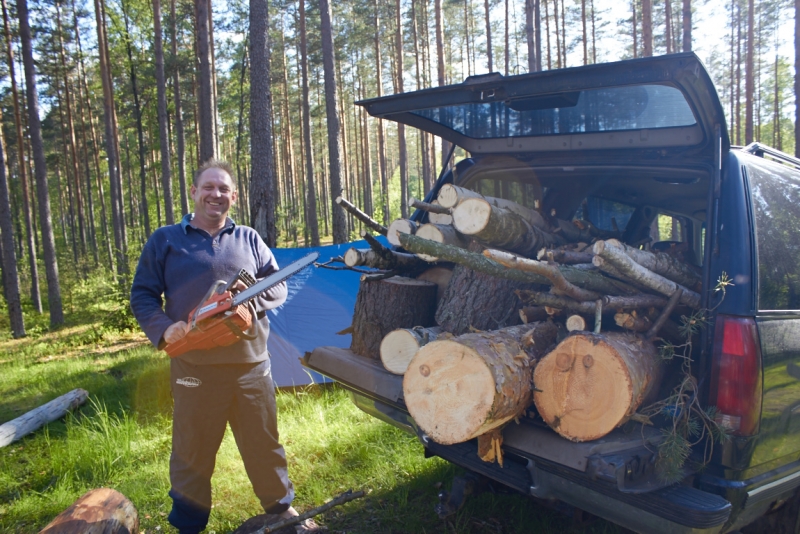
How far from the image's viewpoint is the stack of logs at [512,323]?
201cm

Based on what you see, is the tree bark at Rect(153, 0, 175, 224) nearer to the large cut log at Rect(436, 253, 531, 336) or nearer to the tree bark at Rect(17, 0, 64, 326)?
the tree bark at Rect(17, 0, 64, 326)

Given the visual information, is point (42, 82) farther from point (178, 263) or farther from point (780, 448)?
point (780, 448)

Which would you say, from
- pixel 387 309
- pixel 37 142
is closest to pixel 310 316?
pixel 387 309

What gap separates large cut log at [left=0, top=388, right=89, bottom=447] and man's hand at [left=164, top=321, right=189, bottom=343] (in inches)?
124

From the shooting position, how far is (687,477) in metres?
2.03

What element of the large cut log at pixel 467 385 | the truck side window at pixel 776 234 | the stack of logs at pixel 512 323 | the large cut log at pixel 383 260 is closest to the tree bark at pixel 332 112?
the large cut log at pixel 383 260

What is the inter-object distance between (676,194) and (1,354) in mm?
12761

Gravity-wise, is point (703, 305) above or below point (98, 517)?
above

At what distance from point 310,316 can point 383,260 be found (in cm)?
287

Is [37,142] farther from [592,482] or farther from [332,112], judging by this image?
[592,482]

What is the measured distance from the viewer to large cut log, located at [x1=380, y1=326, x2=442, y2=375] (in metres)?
2.58

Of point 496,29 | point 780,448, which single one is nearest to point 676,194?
point 780,448

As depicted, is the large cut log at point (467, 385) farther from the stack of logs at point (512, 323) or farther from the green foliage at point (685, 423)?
the green foliage at point (685, 423)

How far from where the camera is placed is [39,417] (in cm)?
497
